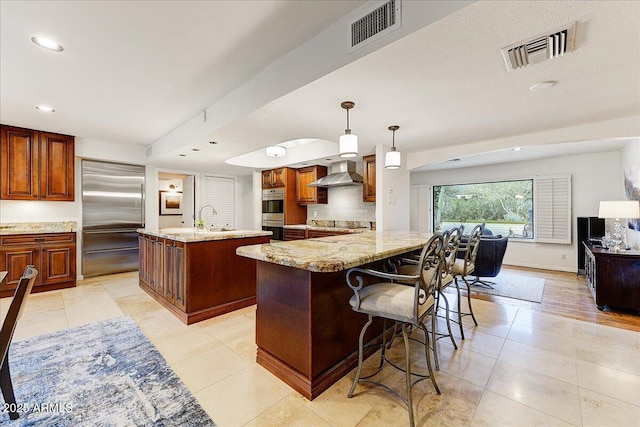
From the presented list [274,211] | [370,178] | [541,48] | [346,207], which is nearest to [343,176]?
[370,178]

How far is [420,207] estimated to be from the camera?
7.39 meters

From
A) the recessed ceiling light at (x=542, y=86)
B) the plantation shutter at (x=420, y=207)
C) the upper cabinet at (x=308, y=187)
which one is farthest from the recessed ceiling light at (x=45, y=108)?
the plantation shutter at (x=420, y=207)

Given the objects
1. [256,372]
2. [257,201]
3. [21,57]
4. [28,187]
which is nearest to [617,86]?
[256,372]

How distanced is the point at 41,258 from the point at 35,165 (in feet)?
4.90

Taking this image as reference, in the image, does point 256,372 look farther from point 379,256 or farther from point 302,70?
point 302,70

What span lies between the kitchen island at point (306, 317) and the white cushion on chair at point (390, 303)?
211mm

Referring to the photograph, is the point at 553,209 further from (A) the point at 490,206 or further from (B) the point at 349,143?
(B) the point at 349,143

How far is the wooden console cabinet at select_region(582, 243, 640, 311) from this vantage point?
3.18m

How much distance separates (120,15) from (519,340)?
13.7 ft

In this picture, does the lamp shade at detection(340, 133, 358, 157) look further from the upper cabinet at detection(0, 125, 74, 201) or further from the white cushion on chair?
the upper cabinet at detection(0, 125, 74, 201)

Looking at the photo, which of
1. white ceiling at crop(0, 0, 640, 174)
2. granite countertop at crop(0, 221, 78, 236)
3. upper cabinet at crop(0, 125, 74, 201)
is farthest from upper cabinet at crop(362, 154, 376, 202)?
upper cabinet at crop(0, 125, 74, 201)

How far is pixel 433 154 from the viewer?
452 centimetres

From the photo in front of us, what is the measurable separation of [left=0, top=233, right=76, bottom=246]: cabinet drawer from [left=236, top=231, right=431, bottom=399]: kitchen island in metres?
4.12

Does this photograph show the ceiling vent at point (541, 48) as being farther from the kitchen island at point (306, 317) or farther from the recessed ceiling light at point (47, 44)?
the recessed ceiling light at point (47, 44)
